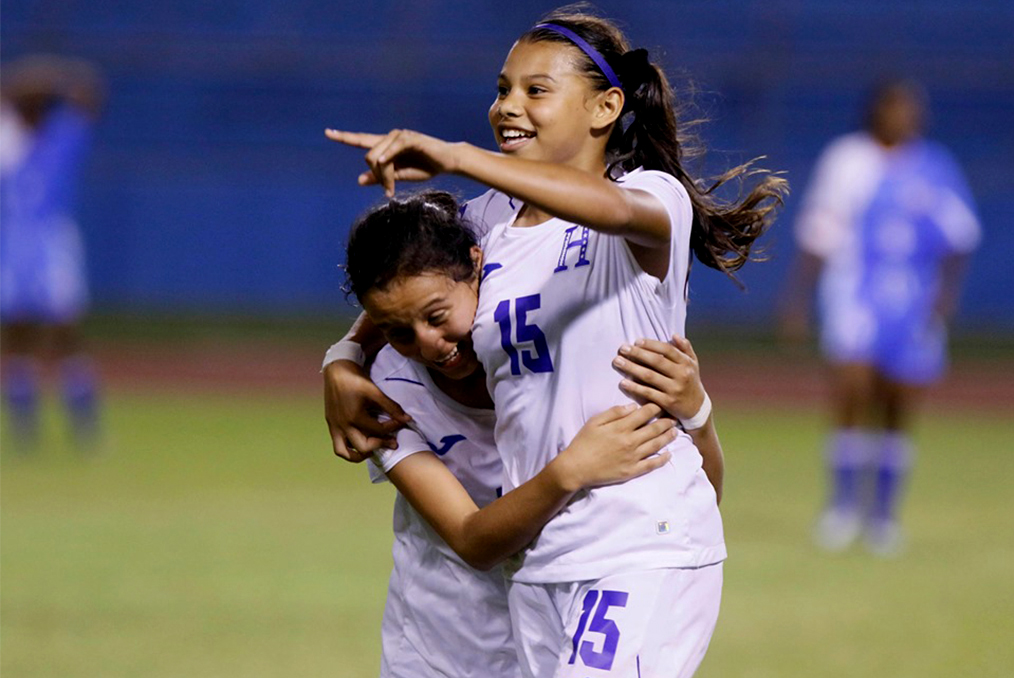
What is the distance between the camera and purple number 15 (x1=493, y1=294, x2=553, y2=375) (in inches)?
120

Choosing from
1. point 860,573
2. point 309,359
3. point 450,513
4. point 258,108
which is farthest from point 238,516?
point 258,108

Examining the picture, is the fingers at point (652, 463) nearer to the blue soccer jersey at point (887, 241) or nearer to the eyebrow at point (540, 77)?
the eyebrow at point (540, 77)

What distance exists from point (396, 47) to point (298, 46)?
130 cm

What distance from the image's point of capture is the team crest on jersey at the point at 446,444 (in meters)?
3.39

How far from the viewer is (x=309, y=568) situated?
285 inches

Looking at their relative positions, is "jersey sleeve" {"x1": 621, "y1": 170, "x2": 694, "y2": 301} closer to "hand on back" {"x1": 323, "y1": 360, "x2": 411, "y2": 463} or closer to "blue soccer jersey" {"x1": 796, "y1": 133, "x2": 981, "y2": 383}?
"hand on back" {"x1": 323, "y1": 360, "x2": 411, "y2": 463}

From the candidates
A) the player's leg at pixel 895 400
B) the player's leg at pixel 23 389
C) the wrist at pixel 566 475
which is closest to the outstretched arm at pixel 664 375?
the wrist at pixel 566 475

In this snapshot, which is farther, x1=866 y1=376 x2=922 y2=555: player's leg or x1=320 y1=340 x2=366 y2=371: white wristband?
x1=866 y1=376 x2=922 y2=555: player's leg

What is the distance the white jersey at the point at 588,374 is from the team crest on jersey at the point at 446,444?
0.88 feet

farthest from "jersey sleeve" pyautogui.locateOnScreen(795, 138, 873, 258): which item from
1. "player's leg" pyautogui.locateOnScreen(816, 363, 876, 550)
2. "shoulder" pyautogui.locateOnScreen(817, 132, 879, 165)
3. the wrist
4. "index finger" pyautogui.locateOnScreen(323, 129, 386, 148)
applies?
"index finger" pyautogui.locateOnScreen(323, 129, 386, 148)

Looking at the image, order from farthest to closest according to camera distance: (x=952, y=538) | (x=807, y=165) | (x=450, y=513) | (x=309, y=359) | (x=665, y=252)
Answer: (x=807, y=165)
(x=309, y=359)
(x=952, y=538)
(x=450, y=513)
(x=665, y=252)

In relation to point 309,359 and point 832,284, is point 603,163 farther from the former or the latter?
point 309,359

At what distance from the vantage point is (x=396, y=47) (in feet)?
65.7

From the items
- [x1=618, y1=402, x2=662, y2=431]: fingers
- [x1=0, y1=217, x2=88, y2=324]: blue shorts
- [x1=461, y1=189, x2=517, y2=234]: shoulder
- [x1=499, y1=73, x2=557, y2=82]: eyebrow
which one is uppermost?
[x1=499, y1=73, x2=557, y2=82]: eyebrow
